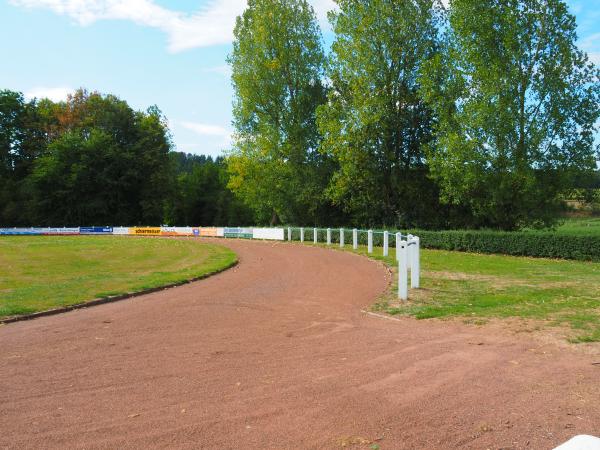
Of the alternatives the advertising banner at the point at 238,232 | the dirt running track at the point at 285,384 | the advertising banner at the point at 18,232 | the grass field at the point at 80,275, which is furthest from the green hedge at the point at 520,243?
the advertising banner at the point at 18,232

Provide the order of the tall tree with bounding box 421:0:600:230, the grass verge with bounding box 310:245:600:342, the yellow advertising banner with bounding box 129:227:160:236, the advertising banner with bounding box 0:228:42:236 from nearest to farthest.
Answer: the grass verge with bounding box 310:245:600:342
the tall tree with bounding box 421:0:600:230
the yellow advertising banner with bounding box 129:227:160:236
the advertising banner with bounding box 0:228:42:236

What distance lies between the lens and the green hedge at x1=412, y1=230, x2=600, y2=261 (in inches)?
869

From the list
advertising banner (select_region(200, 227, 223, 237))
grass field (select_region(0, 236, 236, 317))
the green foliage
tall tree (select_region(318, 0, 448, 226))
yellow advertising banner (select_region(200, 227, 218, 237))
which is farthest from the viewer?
the green foliage

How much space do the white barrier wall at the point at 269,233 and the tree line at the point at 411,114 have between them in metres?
5.47

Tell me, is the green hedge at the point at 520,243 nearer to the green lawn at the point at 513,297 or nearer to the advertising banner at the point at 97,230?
the green lawn at the point at 513,297

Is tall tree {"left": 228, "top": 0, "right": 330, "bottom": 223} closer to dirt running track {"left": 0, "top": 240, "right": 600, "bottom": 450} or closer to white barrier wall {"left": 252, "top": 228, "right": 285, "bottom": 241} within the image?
white barrier wall {"left": 252, "top": 228, "right": 285, "bottom": 241}

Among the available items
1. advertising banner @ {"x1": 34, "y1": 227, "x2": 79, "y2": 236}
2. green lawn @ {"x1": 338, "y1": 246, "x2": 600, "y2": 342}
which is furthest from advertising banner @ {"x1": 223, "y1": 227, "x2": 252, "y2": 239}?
green lawn @ {"x1": 338, "y1": 246, "x2": 600, "y2": 342}

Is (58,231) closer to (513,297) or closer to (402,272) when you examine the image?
(402,272)

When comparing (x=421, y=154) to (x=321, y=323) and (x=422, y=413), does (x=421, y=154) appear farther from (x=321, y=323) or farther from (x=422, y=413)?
(x=422, y=413)

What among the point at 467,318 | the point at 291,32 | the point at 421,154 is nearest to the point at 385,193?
the point at 421,154

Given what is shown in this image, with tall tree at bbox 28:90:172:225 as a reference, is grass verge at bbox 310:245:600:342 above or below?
below

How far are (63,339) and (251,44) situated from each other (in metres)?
40.8

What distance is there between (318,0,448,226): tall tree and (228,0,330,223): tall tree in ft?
15.4

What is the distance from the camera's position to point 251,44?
4453cm
